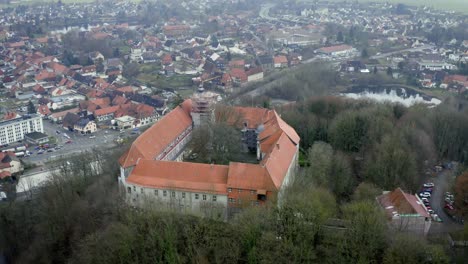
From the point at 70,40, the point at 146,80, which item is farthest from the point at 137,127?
the point at 70,40

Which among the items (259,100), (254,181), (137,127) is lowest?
(137,127)

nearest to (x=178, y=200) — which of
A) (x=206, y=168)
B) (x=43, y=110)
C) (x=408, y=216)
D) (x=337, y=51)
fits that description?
→ (x=206, y=168)

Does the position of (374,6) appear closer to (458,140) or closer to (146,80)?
(146,80)

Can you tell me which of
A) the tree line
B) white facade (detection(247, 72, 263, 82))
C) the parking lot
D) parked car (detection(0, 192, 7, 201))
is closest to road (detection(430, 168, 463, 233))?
the tree line

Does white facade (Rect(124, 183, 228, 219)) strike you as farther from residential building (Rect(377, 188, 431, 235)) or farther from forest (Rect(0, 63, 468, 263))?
residential building (Rect(377, 188, 431, 235))

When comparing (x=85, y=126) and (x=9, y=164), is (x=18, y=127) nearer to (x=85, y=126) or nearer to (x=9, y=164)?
(x=85, y=126)

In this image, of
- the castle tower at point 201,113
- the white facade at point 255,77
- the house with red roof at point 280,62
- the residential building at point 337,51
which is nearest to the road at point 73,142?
the castle tower at point 201,113
